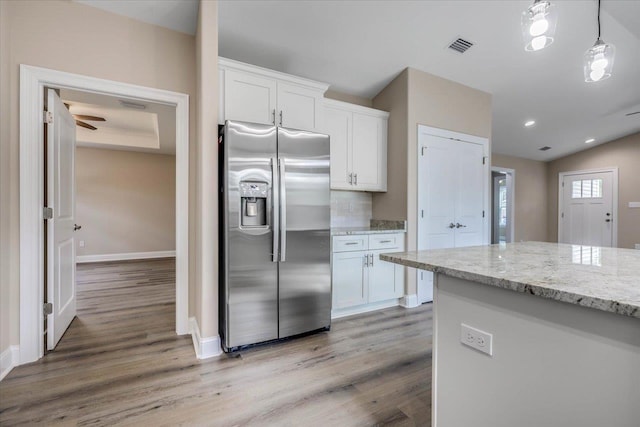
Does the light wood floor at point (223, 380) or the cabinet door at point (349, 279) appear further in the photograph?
the cabinet door at point (349, 279)

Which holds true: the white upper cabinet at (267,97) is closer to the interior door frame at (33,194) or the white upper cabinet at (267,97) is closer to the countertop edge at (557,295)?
the interior door frame at (33,194)

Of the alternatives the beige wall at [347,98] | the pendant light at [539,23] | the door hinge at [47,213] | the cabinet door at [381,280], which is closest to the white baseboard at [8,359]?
the door hinge at [47,213]

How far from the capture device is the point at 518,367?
3.10ft

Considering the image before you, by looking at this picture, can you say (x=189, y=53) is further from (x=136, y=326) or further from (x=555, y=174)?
(x=555, y=174)

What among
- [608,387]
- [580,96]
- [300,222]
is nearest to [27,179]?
[300,222]

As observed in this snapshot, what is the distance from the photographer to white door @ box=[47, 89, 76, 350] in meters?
2.24

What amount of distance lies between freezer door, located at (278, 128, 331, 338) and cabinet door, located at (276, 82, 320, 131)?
0.43 m

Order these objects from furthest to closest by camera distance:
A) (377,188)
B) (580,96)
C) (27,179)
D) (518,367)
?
(580,96) → (377,188) → (27,179) → (518,367)

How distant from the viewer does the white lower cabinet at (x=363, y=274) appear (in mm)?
2961

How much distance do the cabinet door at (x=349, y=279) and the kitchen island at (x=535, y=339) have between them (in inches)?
66.1

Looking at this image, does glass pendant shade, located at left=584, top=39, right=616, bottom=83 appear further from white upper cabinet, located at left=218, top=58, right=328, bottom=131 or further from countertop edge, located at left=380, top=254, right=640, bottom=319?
white upper cabinet, located at left=218, top=58, right=328, bottom=131

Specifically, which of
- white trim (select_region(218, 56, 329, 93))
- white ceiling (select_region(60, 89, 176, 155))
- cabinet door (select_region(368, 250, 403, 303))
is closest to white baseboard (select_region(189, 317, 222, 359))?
cabinet door (select_region(368, 250, 403, 303))

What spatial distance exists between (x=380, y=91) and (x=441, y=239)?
6.60ft

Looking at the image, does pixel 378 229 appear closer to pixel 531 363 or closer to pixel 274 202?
pixel 274 202
